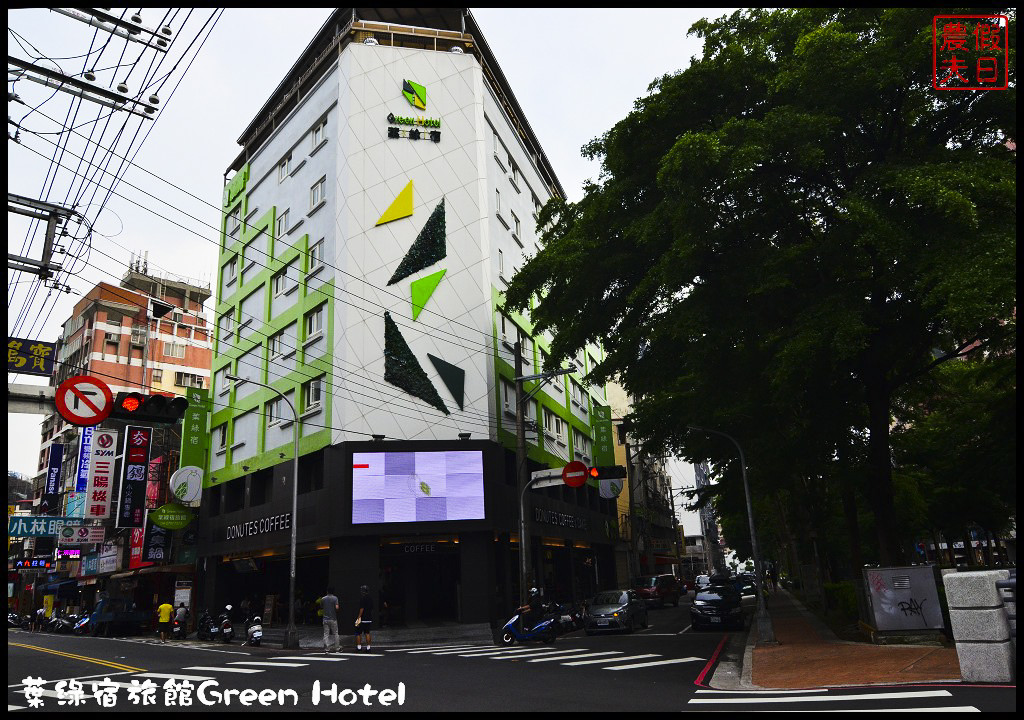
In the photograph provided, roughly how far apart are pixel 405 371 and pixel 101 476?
25.8m

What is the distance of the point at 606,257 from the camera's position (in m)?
19.9

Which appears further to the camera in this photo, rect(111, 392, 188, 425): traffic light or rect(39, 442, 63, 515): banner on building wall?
rect(39, 442, 63, 515): banner on building wall

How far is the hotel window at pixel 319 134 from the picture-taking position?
35656 millimetres

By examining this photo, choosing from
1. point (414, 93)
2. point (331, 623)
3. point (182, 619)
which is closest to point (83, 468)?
point (182, 619)

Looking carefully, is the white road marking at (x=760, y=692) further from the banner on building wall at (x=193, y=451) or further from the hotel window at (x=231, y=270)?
the hotel window at (x=231, y=270)

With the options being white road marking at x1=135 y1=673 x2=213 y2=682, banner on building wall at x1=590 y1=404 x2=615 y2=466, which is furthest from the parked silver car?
banner on building wall at x1=590 y1=404 x2=615 y2=466

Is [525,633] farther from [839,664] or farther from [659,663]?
[839,664]

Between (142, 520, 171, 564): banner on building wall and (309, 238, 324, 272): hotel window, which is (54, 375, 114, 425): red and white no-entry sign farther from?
(142, 520, 171, 564): banner on building wall

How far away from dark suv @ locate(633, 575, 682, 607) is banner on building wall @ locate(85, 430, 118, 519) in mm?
32506

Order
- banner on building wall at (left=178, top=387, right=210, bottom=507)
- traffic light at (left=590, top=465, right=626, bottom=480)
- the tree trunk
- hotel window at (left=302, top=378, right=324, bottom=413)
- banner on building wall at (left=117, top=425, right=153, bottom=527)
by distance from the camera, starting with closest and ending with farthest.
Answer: the tree trunk < traffic light at (left=590, top=465, right=626, bottom=480) < hotel window at (left=302, top=378, right=324, bottom=413) < banner on building wall at (left=178, top=387, right=210, bottom=507) < banner on building wall at (left=117, top=425, right=153, bottom=527)

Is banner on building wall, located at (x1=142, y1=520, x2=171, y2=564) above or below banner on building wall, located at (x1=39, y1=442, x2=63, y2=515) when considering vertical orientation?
below

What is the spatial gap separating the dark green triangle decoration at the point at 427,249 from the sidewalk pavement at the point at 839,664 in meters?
20.6

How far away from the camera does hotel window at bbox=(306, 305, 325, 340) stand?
3238 cm

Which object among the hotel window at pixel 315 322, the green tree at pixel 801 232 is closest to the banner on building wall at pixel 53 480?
the hotel window at pixel 315 322
